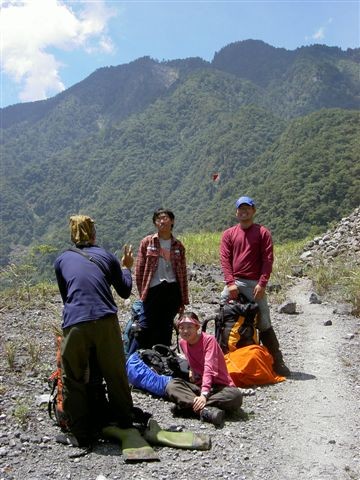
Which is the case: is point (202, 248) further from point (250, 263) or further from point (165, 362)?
point (165, 362)

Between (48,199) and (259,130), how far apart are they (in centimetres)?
7355

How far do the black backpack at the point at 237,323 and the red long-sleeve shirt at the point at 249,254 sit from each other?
0.88 feet

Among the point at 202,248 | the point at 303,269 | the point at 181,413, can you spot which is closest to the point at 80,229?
the point at 181,413

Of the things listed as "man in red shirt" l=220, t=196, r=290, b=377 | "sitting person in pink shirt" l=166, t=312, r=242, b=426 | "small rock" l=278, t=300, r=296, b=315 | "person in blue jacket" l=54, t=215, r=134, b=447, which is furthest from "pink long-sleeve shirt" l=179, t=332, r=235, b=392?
"small rock" l=278, t=300, r=296, b=315

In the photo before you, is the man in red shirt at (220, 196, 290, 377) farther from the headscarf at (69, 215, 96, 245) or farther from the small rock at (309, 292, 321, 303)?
the small rock at (309, 292, 321, 303)

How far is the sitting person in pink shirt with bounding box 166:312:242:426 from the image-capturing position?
4617mm

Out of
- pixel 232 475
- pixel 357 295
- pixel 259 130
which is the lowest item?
pixel 232 475

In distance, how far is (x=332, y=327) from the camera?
26.2 feet

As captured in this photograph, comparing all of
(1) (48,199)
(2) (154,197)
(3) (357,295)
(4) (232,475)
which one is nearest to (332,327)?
(3) (357,295)

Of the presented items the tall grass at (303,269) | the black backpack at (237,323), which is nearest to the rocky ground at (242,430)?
the black backpack at (237,323)

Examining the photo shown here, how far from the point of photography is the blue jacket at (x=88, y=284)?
156 inches

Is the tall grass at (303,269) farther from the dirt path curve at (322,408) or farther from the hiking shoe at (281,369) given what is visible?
the hiking shoe at (281,369)

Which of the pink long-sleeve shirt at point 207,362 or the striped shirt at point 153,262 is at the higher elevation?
the striped shirt at point 153,262

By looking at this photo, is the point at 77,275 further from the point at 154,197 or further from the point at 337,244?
the point at 154,197
